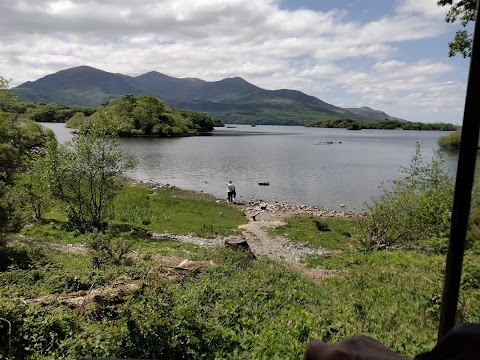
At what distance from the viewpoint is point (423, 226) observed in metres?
21.7

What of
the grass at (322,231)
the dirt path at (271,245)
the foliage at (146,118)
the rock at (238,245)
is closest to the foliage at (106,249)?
the rock at (238,245)

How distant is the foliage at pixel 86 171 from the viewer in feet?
86.3

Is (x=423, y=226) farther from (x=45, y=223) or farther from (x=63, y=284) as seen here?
(x=45, y=223)

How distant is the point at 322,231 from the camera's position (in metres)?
32.3

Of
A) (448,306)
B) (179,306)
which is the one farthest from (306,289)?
(448,306)

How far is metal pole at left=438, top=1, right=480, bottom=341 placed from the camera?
3.51 metres

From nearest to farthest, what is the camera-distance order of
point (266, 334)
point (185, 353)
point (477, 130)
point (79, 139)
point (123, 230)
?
point (477, 130) → point (185, 353) → point (266, 334) → point (79, 139) → point (123, 230)

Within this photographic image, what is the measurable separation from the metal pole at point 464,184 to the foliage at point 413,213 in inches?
731

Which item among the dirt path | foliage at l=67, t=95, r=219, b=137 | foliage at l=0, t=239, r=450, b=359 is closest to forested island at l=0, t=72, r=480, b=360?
foliage at l=0, t=239, r=450, b=359

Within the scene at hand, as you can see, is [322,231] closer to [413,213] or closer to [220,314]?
[413,213]

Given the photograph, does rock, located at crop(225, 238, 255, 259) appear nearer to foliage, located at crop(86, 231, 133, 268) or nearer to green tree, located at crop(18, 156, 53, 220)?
foliage, located at crop(86, 231, 133, 268)

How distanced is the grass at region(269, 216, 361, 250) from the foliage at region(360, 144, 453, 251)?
1.93 metres

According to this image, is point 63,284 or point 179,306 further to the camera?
point 63,284

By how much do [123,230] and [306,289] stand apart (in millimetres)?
18337
